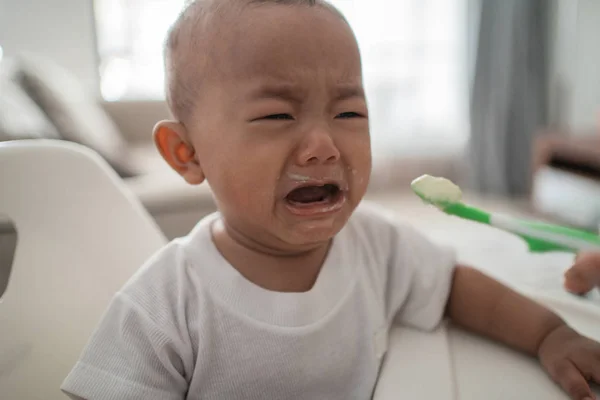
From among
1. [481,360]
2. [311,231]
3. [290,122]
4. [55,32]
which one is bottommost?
[481,360]

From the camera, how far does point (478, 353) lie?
0.52m

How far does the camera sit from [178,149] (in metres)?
0.57

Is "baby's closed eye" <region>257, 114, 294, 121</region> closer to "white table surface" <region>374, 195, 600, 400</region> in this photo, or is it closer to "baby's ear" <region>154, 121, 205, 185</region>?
"baby's ear" <region>154, 121, 205, 185</region>

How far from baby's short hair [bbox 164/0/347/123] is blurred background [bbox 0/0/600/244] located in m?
1.99

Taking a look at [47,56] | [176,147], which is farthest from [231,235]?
[47,56]

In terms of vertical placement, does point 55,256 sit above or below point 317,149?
below

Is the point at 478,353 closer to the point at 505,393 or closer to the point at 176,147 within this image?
the point at 505,393

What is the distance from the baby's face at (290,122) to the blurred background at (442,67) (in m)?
1.98

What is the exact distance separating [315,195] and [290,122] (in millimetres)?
81

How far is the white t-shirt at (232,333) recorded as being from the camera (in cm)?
46

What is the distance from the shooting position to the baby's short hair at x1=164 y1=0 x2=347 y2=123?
49cm

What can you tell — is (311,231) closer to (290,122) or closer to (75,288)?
(290,122)

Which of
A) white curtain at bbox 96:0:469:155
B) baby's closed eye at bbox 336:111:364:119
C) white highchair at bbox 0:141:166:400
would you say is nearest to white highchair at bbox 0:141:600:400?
white highchair at bbox 0:141:166:400

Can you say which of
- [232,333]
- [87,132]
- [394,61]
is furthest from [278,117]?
[394,61]
